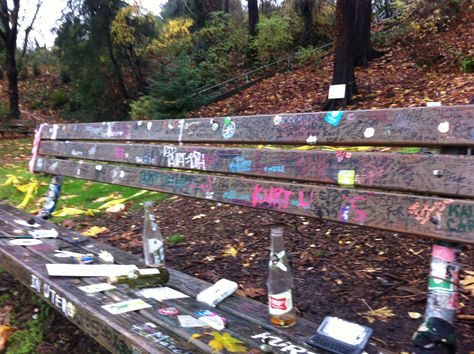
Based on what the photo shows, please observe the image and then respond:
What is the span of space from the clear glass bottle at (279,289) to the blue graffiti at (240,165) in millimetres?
654

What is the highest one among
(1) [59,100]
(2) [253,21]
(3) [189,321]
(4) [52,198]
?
(2) [253,21]

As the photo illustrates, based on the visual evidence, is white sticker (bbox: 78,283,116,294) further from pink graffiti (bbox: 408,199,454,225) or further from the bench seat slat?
pink graffiti (bbox: 408,199,454,225)

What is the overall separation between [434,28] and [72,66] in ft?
43.5

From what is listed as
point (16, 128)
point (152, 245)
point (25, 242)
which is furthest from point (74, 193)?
point (16, 128)

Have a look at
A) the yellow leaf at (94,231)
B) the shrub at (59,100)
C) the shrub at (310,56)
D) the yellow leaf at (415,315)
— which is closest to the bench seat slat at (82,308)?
the yellow leaf at (415,315)

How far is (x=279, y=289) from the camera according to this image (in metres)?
1.82

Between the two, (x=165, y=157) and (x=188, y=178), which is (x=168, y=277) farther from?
(x=165, y=157)

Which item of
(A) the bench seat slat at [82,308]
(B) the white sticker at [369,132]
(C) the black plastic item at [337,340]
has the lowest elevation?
(A) the bench seat slat at [82,308]

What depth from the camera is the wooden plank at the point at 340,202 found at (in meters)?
1.63

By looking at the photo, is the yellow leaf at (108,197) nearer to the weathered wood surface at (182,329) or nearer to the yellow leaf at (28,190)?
the yellow leaf at (28,190)

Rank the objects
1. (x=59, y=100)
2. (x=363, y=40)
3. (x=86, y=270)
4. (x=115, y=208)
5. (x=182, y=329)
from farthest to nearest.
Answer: (x=59, y=100) → (x=363, y=40) → (x=115, y=208) → (x=86, y=270) → (x=182, y=329)

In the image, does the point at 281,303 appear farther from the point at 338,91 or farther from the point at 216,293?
the point at 338,91

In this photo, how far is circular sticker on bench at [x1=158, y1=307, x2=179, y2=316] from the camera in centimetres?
191

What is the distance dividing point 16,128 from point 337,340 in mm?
16528
